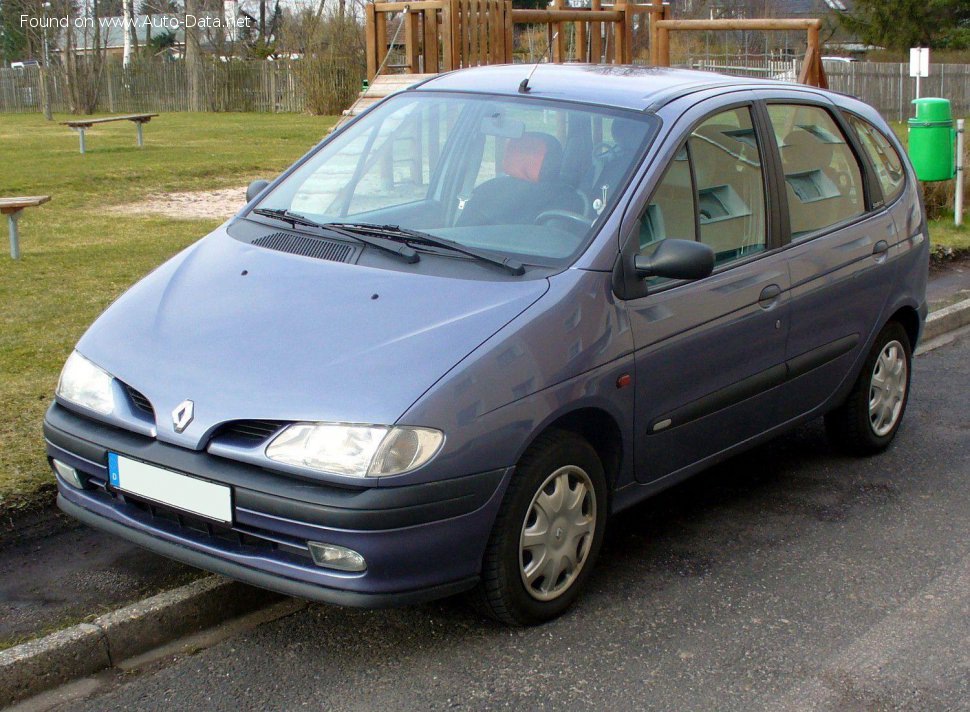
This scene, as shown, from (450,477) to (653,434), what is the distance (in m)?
1.11

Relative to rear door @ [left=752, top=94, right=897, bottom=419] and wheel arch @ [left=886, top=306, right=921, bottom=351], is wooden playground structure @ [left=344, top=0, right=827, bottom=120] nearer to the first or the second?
wheel arch @ [left=886, top=306, right=921, bottom=351]

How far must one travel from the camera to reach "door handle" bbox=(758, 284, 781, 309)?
16.3ft

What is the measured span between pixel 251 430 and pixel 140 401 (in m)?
0.47

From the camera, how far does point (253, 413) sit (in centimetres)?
362

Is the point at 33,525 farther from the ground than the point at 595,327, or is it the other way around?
the point at 595,327

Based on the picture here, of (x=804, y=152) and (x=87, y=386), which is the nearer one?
(x=87, y=386)

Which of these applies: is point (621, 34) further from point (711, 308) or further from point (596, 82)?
point (711, 308)

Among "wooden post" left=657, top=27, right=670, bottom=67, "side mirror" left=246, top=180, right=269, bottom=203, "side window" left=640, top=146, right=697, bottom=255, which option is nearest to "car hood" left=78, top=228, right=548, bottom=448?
"side window" left=640, top=146, right=697, bottom=255

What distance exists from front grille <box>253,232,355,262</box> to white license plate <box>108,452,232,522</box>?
1.06m

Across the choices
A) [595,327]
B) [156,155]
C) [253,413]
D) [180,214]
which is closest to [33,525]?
[253,413]

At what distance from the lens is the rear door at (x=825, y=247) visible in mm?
5277

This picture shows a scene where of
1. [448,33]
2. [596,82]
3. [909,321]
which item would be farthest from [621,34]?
[596,82]

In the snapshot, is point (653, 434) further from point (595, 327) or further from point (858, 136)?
point (858, 136)

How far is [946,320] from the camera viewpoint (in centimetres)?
903
